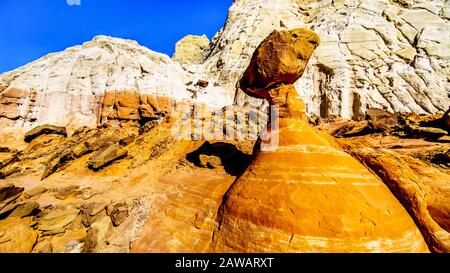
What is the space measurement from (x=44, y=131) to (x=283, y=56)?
2085 centimetres

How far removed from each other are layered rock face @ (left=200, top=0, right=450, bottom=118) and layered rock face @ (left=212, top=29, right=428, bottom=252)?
66.4ft

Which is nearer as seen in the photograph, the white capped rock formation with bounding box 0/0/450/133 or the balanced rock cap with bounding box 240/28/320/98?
the balanced rock cap with bounding box 240/28/320/98

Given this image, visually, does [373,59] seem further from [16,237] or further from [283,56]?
[16,237]

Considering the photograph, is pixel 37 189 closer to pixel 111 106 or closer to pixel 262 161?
pixel 262 161

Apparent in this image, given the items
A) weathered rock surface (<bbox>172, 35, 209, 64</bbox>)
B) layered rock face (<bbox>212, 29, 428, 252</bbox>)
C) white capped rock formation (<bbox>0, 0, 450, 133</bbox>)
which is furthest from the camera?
weathered rock surface (<bbox>172, 35, 209, 64</bbox>)

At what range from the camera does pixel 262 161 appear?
21.9ft

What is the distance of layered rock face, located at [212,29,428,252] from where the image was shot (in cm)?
443

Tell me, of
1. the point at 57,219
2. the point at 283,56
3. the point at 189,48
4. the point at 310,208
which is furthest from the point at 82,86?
the point at 189,48

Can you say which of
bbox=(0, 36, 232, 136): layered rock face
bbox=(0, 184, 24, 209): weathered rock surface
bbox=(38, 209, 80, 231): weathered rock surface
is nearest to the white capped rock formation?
bbox=(0, 36, 232, 136): layered rock face

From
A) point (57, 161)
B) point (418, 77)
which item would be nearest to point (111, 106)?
point (57, 161)

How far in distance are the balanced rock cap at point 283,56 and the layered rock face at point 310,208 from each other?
2.12 meters

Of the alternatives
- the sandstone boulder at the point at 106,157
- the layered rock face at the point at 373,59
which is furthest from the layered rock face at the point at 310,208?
the layered rock face at the point at 373,59

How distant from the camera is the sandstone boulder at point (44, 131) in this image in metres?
18.1

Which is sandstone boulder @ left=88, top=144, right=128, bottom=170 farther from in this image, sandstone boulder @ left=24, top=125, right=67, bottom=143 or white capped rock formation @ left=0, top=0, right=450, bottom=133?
white capped rock formation @ left=0, top=0, right=450, bottom=133
